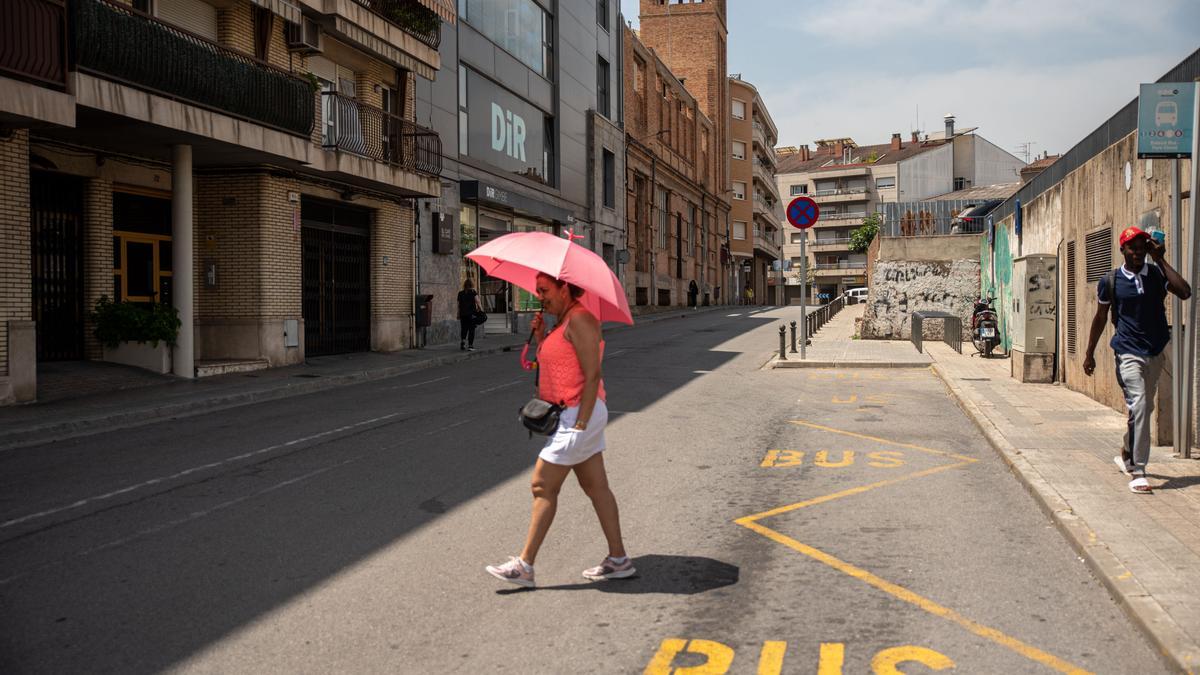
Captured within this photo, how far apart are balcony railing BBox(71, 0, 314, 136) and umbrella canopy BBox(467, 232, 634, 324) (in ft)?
36.6

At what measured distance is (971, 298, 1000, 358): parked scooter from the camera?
19578 millimetres

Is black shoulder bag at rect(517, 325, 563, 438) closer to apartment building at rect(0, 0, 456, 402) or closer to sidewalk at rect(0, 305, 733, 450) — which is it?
sidewalk at rect(0, 305, 733, 450)

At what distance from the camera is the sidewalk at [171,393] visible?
1095 centimetres

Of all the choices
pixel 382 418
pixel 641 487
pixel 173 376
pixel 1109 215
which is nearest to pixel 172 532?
pixel 641 487

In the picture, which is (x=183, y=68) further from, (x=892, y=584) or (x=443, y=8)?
(x=892, y=584)

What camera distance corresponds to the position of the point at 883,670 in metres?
3.79

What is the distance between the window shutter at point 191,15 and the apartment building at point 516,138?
7460 mm

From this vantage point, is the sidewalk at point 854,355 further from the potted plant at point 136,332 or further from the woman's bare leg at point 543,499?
the woman's bare leg at point 543,499

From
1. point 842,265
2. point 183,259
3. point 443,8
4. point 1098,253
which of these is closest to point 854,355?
point 1098,253

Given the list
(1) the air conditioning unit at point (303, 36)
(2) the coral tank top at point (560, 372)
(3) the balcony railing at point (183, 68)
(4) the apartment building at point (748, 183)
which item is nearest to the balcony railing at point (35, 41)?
(3) the balcony railing at point (183, 68)

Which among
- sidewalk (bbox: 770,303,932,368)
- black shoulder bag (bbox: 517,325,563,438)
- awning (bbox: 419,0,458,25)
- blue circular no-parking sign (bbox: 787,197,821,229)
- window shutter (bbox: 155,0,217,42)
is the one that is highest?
awning (bbox: 419,0,458,25)

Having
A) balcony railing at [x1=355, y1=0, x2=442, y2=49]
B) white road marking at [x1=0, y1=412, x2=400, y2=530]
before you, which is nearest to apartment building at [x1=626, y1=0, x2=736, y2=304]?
balcony railing at [x1=355, y1=0, x2=442, y2=49]

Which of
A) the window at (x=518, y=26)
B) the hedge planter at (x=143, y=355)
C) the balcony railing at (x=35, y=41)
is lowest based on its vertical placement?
the hedge planter at (x=143, y=355)

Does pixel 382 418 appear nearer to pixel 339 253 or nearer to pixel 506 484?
pixel 506 484
